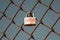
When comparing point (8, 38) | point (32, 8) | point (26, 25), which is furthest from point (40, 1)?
point (8, 38)

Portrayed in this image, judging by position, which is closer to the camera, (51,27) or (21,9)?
(51,27)

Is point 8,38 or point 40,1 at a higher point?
point 40,1

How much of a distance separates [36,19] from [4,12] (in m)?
0.34

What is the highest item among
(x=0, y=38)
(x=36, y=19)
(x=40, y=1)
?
(x=40, y=1)

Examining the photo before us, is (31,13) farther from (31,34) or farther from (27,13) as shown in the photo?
(31,34)

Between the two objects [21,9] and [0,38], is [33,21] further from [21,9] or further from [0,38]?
[0,38]

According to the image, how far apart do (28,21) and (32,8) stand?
161 millimetres

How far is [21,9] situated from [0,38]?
0.35 m

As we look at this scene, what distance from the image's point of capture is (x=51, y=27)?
2129 millimetres

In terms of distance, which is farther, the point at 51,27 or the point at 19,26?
the point at 19,26

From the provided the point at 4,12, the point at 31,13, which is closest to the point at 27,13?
the point at 31,13

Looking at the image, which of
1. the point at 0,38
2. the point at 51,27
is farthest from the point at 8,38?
the point at 51,27

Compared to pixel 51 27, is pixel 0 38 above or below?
below

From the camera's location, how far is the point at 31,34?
219 centimetres
